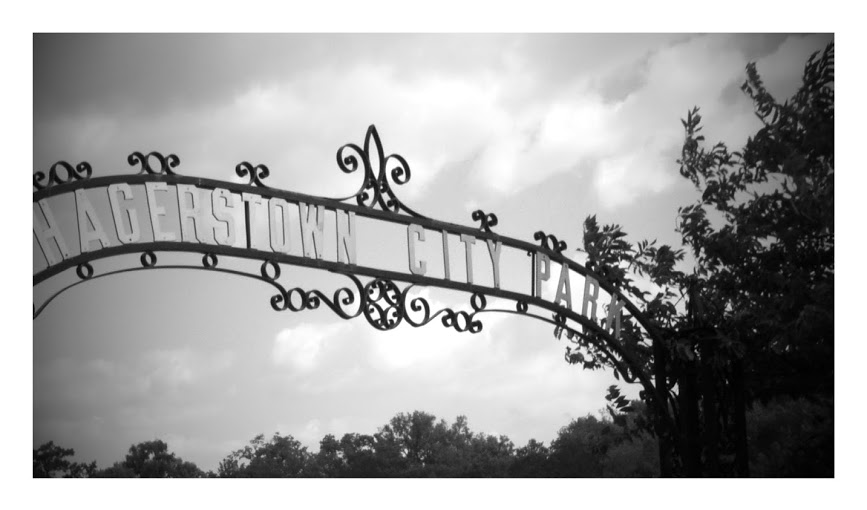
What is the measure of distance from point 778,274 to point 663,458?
6.59 feet

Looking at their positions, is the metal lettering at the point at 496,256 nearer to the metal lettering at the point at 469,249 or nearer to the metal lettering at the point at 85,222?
the metal lettering at the point at 469,249

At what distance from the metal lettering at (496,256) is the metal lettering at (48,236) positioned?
2.75 metres

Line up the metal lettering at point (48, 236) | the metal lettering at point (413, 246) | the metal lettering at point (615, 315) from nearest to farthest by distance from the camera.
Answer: the metal lettering at point (48, 236)
the metal lettering at point (413, 246)
the metal lettering at point (615, 315)

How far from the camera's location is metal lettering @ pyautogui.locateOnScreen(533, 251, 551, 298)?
19.8 feet

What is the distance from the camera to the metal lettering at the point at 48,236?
4.23 m

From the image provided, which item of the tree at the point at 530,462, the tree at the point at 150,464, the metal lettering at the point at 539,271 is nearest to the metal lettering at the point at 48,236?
the metal lettering at the point at 539,271

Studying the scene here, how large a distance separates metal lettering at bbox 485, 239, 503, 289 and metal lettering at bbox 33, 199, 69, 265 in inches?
108

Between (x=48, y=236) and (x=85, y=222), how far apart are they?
189 millimetres

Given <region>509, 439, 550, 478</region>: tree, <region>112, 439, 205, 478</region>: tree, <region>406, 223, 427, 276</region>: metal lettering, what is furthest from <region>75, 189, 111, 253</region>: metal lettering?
<region>509, 439, 550, 478</region>: tree

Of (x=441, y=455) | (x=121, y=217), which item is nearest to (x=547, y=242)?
(x=121, y=217)

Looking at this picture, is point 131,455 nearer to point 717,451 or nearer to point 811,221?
point 717,451

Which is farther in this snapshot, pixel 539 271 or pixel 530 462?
pixel 530 462

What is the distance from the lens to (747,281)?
25.6ft

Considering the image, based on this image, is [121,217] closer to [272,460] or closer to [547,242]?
[547,242]
